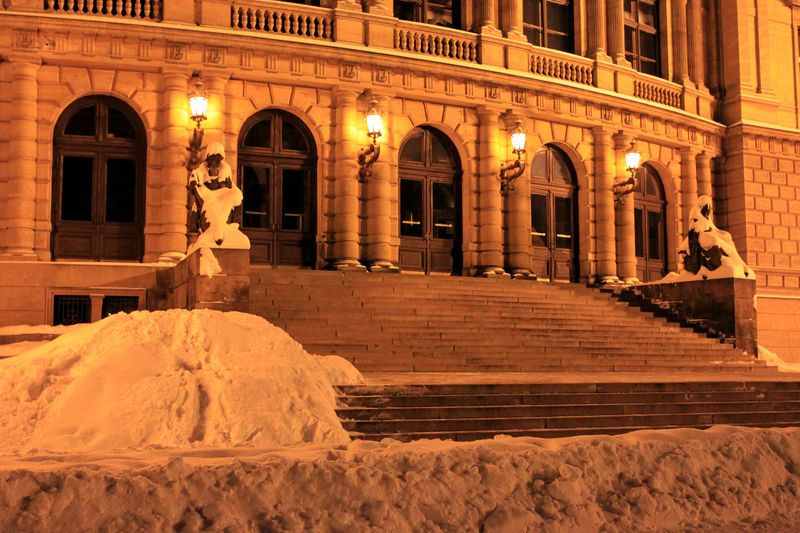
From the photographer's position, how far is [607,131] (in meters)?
27.9

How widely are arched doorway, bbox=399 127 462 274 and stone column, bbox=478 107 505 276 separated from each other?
24.5 inches

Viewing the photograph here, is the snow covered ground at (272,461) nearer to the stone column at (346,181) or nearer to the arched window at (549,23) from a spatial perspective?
the stone column at (346,181)

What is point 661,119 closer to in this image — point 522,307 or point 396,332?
point 522,307

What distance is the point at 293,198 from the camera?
24188 mm

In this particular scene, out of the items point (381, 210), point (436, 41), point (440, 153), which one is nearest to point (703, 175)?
point (440, 153)

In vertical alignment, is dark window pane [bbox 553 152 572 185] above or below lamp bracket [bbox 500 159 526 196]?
above

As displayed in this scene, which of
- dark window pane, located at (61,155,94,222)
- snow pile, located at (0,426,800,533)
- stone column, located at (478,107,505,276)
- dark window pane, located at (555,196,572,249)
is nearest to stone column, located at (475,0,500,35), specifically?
stone column, located at (478,107,505,276)

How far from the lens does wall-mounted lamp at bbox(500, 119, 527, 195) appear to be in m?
25.4

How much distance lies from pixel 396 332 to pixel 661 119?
14.6 m

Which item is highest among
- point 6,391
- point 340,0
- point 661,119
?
point 340,0

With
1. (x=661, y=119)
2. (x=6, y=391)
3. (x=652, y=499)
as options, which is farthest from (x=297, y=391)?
(x=661, y=119)

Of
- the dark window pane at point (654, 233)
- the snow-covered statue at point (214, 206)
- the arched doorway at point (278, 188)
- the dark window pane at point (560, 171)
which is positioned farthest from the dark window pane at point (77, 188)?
the dark window pane at point (654, 233)

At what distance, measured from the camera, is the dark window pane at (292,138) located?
24219mm

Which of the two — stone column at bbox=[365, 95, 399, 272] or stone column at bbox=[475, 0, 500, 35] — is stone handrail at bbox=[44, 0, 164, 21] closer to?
stone column at bbox=[365, 95, 399, 272]
